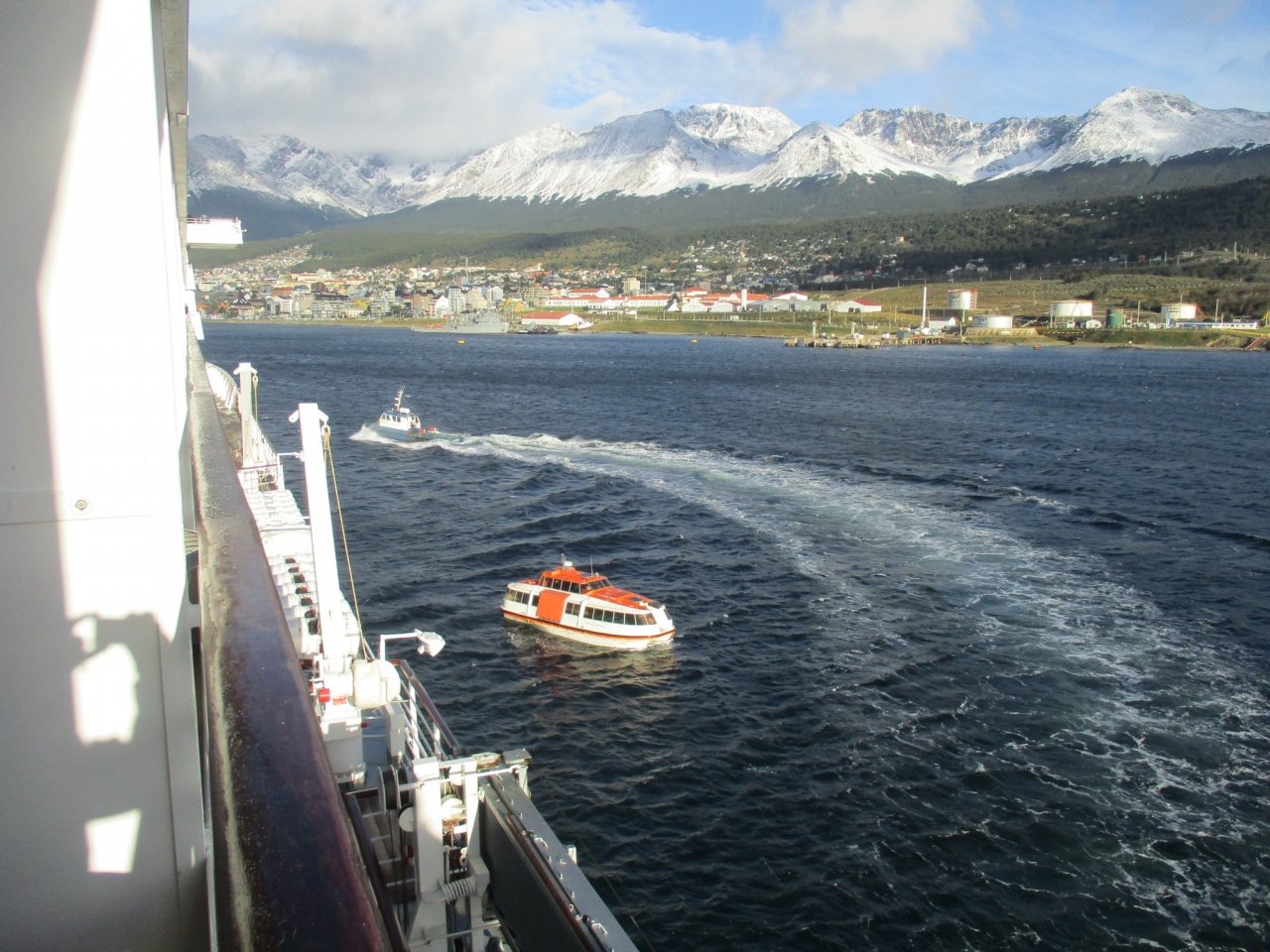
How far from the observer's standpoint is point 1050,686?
1366cm

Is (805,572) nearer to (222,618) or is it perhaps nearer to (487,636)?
(487,636)

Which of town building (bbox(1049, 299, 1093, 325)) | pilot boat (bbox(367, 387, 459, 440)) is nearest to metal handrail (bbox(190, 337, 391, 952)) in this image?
pilot boat (bbox(367, 387, 459, 440))

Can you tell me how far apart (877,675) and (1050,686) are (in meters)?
2.52

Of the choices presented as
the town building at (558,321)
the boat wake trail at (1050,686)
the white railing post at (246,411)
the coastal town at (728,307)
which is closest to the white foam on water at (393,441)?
the boat wake trail at (1050,686)

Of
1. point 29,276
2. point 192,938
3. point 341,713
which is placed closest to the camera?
point 29,276

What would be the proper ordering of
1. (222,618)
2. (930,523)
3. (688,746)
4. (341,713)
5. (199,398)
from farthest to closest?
(930,523) < (688,746) < (199,398) < (341,713) < (222,618)

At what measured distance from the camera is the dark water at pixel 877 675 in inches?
376

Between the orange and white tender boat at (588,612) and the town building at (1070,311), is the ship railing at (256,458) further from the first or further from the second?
the town building at (1070,311)

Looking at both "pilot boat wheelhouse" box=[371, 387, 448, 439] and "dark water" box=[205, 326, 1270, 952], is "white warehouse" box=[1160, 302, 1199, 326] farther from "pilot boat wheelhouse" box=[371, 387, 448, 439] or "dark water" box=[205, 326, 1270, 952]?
"pilot boat wheelhouse" box=[371, 387, 448, 439]

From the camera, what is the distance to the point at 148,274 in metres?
1.43

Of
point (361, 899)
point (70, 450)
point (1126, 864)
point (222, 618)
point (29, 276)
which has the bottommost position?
point (1126, 864)

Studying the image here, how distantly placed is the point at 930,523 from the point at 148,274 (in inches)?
925

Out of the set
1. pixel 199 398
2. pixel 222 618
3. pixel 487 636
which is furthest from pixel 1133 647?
pixel 222 618

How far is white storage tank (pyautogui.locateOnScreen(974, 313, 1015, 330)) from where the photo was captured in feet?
378
